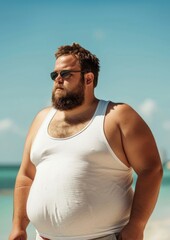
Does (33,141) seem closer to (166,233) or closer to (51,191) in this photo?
(51,191)

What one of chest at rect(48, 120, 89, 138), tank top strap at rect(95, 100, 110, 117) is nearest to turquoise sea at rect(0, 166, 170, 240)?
chest at rect(48, 120, 89, 138)

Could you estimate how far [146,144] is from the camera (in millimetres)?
2824

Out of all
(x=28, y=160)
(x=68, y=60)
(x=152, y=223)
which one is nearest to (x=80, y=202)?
(x=28, y=160)

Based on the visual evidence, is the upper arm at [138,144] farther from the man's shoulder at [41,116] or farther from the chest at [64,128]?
the man's shoulder at [41,116]

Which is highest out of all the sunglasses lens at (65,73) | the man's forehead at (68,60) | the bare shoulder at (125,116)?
the man's forehead at (68,60)

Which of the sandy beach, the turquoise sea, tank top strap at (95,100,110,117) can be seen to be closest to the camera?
tank top strap at (95,100,110,117)

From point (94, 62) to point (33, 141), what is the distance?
0.58m

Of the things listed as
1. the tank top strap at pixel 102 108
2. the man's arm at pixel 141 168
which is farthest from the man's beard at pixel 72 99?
the man's arm at pixel 141 168

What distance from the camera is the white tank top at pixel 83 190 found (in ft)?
9.17

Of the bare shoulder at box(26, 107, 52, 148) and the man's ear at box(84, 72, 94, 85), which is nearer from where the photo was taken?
the man's ear at box(84, 72, 94, 85)

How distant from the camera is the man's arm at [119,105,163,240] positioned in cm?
279

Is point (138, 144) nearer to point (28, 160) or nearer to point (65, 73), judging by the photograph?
point (65, 73)

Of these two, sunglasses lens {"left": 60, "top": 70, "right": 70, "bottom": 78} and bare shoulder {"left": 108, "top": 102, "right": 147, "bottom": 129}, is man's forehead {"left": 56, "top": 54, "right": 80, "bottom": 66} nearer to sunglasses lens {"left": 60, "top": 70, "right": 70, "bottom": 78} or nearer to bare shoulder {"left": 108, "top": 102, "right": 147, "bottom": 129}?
sunglasses lens {"left": 60, "top": 70, "right": 70, "bottom": 78}

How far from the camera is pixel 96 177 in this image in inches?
111
